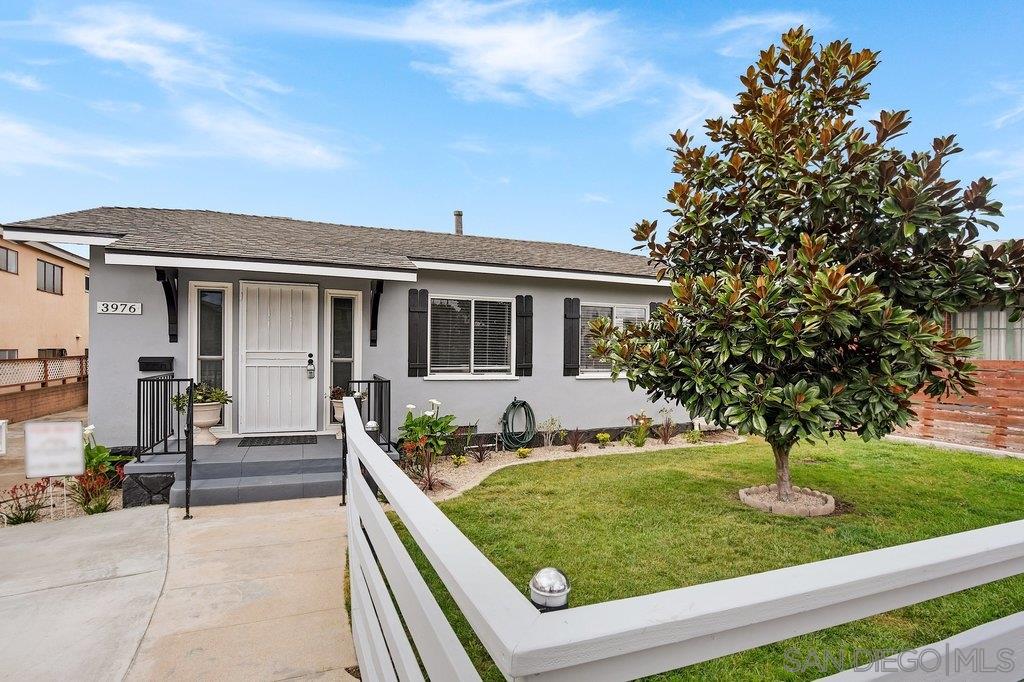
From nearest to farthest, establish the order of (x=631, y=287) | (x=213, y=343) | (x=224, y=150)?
(x=213, y=343) < (x=631, y=287) < (x=224, y=150)

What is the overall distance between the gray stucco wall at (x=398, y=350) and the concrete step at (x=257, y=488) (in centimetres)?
167

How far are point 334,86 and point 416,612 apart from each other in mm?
11627

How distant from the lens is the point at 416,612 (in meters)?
1.14

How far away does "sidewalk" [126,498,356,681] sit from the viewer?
2492mm

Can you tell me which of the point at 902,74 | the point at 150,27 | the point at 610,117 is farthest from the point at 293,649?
the point at 610,117

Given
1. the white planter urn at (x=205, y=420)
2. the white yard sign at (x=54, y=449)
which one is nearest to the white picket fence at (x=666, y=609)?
the white yard sign at (x=54, y=449)

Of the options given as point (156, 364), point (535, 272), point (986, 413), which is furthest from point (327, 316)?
point (986, 413)

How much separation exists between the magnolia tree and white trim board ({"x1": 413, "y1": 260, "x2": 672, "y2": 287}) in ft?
8.82

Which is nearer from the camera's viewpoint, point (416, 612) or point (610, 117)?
point (416, 612)

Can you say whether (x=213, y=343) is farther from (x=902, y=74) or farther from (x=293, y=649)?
(x=902, y=74)

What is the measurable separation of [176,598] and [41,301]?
764 inches

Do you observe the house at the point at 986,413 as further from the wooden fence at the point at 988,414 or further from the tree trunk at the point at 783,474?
the tree trunk at the point at 783,474

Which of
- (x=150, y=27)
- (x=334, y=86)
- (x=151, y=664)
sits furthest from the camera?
(x=334, y=86)

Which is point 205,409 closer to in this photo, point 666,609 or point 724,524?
point 724,524
